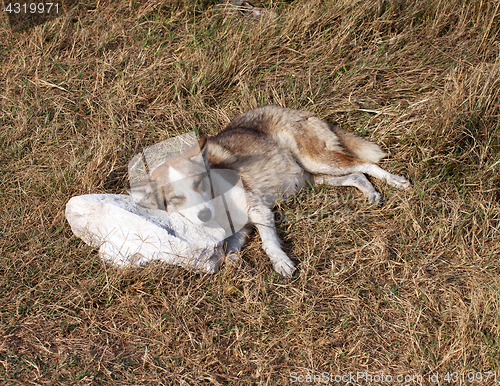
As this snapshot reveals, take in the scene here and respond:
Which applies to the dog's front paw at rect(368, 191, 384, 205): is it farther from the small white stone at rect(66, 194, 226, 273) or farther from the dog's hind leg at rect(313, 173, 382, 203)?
the small white stone at rect(66, 194, 226, 273)

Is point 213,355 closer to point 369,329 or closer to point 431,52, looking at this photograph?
point 369,329

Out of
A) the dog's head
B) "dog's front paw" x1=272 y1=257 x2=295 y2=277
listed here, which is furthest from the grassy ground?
the dog's head

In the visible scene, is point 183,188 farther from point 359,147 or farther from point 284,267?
point 359,147

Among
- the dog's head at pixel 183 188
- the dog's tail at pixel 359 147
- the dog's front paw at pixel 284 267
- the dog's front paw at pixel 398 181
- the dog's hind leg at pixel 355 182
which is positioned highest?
the dog's head at pixel 183 188

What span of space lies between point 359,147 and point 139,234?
2.36 meters

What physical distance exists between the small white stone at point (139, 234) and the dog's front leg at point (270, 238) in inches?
14.1

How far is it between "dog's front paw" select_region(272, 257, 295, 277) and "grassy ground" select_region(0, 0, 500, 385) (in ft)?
0.26

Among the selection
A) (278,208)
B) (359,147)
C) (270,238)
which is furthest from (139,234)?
(359,147)

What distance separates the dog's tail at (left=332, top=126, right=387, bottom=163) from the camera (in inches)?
167

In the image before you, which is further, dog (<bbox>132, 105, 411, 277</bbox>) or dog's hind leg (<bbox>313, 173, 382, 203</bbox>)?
dog's hind leg (<bbox>313, 173, 382, 203</bbox>)

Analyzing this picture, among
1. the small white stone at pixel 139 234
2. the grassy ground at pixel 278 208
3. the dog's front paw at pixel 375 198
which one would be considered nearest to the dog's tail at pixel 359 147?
the grassy ground at pixel 278 208

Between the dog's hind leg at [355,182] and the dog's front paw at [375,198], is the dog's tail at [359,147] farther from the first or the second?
the dog's front paw at [375,198]

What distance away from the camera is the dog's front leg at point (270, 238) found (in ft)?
11.1

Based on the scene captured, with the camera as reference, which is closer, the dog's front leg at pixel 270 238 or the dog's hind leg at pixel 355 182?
the dog's front leg at pixel 270 238
